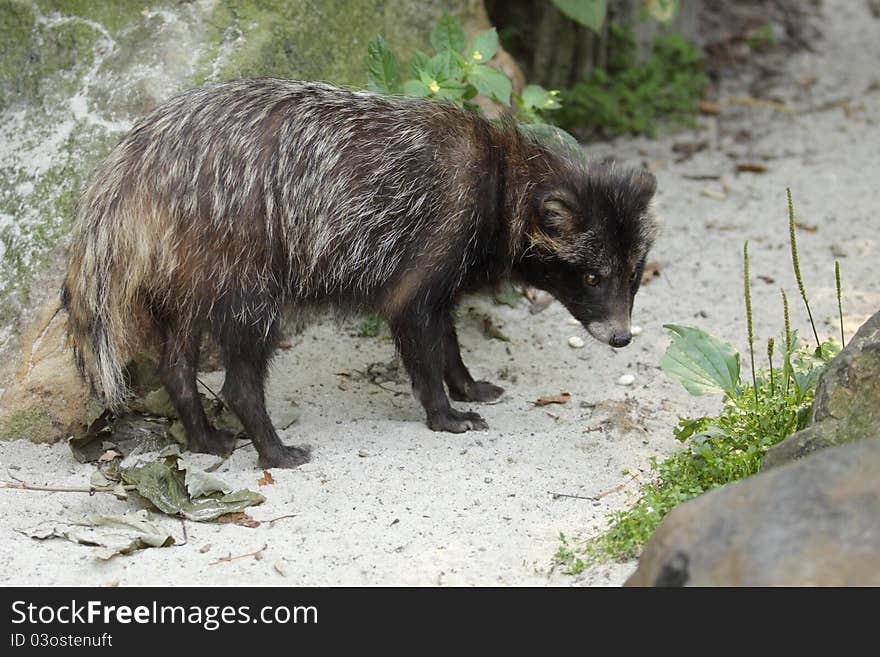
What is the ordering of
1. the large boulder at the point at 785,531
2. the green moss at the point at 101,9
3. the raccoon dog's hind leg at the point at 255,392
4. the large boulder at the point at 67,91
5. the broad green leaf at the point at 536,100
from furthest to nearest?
1. the broad green leaf at the point at 536,100
2. the green moss at the point at 101,9
3. the large boulder at the point at 67,91
4. the raccoon dog's hind leg at the point at 255,392
5. the large boulder at the point at 785,531

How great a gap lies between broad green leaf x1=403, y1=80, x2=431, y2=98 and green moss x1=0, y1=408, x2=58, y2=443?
7.72 ft

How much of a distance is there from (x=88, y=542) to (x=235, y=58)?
275cm

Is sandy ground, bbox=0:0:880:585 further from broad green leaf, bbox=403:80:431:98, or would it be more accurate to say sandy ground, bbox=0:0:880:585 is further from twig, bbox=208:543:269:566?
broad green leaf, bbox=403:80:431:98

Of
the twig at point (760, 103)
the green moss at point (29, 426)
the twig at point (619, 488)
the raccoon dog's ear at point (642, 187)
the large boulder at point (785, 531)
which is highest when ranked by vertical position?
the raccoon dog's ear at point (642, 187)

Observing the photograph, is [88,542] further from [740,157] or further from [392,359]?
[740,157]

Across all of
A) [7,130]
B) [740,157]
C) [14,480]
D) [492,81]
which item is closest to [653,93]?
[740,157]

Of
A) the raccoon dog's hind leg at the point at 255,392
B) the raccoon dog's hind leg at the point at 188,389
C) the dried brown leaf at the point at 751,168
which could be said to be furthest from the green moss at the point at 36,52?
the dried brown leaf at the point at 751,168

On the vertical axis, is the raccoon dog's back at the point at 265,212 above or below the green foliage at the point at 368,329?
above

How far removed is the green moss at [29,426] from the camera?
17.3ft

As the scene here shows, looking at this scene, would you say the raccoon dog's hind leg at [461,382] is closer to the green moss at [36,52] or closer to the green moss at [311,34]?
the green moss at [311,34]

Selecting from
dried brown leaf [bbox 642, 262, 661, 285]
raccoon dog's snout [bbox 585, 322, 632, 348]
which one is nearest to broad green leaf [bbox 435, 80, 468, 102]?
raccoon dog's snout [bbox 585, 322, 632, 348]

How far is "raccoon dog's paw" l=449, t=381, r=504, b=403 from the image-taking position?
589 cm

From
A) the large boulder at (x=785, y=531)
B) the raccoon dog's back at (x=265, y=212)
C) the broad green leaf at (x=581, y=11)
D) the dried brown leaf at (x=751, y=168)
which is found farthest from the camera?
the dried brown leaf at (x=751, y=168)

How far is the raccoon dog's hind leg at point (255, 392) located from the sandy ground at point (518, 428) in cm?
11
